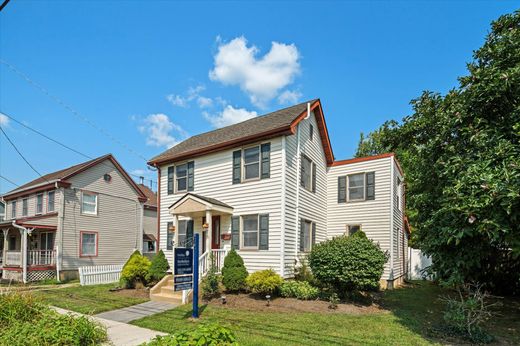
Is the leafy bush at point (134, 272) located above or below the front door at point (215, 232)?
below

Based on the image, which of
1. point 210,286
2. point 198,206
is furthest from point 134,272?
point 210,286

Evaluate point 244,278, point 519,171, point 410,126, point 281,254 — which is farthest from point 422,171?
point 244,278

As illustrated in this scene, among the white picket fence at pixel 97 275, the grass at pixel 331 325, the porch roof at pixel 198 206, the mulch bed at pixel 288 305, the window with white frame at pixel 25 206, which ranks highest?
the porch roof at pixel 198 206

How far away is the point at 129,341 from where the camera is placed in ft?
22.3

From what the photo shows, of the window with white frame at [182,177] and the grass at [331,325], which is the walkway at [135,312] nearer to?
the grass at [331,325]

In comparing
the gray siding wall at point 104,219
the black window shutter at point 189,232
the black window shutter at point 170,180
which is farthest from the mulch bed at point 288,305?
the gray siding wall at point 104,219

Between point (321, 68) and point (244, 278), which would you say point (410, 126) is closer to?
point (321, 68)

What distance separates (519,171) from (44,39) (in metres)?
14.3

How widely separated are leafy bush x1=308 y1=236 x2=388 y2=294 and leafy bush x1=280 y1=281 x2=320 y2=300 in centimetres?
46

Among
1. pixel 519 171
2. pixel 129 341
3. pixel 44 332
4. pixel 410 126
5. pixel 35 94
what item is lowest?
pixel 129 341

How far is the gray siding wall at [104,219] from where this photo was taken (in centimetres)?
2059

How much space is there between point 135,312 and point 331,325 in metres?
5.50

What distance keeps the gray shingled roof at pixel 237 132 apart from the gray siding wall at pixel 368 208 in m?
4.15

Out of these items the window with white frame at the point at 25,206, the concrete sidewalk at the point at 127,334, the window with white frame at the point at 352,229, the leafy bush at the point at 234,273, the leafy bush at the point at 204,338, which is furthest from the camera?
the window with white frame at the point at 25,206
